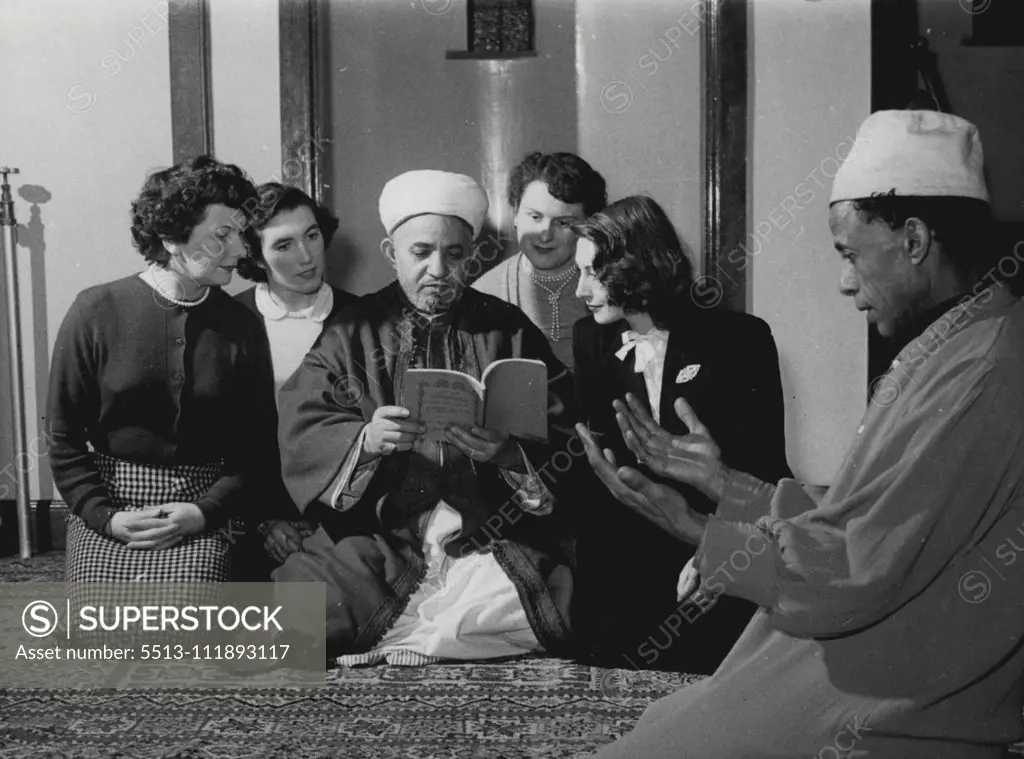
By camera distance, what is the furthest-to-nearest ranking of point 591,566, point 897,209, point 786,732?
point 591,566, point 897,209, point 786,732

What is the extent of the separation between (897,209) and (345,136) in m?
2.57

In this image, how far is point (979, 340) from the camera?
6.69ft

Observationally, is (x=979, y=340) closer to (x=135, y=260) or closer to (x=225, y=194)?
(x=225, y=194)

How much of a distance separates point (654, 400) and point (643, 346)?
19 cm

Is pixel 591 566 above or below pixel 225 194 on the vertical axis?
below

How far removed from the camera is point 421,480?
14.2 ft

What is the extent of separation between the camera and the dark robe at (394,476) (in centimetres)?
426

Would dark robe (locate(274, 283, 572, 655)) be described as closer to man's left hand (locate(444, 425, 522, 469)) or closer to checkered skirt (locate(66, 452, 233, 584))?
Result: man's left hand (locate(444, 425, 522, 469))

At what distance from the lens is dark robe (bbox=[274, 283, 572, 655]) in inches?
168

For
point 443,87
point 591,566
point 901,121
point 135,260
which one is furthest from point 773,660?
point 135,260

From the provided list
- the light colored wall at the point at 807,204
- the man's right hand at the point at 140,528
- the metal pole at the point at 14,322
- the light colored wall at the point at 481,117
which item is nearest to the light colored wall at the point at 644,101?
the light colored wall at the point at 481,117

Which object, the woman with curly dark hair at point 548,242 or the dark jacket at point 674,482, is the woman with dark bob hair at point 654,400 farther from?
the woman with curly dark hair at point 548,242

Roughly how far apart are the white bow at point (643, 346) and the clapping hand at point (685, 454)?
143 centimetres

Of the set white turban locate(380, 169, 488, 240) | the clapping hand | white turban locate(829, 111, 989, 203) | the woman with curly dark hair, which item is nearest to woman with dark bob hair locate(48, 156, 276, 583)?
white turban locate(380, 169, 488, 240)
